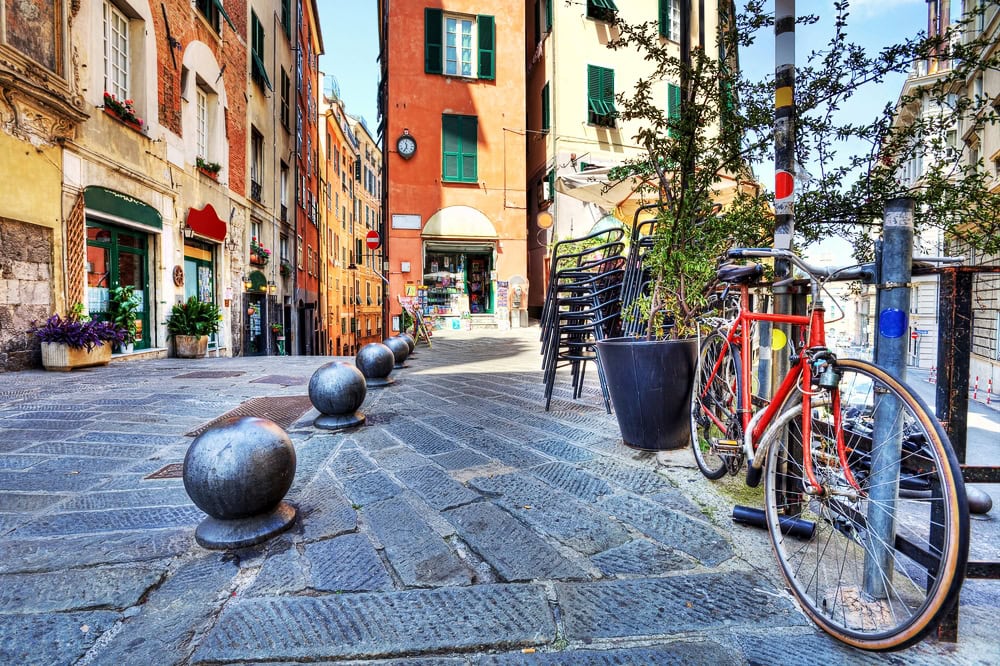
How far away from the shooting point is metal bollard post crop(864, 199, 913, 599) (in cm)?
138

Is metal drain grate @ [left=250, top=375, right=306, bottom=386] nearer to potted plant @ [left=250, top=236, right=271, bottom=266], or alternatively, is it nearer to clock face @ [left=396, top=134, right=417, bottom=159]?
potted plant @ [left=250, top=236, right=271, bottom=266]

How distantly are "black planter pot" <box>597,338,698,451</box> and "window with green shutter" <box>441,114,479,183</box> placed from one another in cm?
1346

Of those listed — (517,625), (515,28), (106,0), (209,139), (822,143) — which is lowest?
(517,625)

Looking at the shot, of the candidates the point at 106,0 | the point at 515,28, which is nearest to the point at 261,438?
the point at 106,0

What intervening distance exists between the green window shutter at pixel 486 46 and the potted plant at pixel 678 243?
46.6ft

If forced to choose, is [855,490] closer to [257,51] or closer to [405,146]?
[405,146]

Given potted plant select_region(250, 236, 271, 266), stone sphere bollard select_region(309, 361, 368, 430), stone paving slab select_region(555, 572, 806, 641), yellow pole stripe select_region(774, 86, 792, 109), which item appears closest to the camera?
stone paving slab select_region(555, 572, 806, 641)

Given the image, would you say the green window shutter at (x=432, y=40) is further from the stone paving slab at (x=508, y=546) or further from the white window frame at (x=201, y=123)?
the stone paving slab at (x=508, y=546)

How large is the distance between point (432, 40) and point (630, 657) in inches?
669

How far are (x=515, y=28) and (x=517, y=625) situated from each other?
58.3 ft

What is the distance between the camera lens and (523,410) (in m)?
4.21

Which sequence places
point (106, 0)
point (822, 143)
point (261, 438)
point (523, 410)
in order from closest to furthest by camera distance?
point (261, 438), point (822, 143), point (523, 410), point (106, 0)

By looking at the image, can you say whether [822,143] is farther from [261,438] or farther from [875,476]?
[261,438]

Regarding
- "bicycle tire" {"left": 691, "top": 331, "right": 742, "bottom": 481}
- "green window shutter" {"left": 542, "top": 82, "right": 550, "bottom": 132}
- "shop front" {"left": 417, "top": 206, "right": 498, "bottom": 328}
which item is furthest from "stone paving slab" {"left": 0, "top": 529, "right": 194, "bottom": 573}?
"green window shutter" {"left": 542, "top": 82, "right": 550, "bottom": 132}
